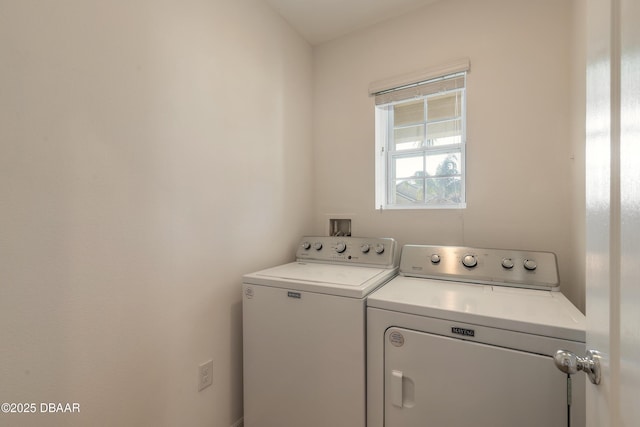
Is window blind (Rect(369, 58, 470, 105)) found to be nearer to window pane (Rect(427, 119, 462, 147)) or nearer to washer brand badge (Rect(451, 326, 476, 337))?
window pane (Rect(427, 119, 462, 147))

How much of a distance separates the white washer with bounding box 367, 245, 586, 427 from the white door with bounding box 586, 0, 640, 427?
270 millimetres

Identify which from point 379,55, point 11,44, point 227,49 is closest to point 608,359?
point 11,44

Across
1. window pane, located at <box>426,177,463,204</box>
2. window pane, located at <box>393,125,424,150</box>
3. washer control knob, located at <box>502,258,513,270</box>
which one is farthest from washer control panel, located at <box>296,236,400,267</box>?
window pane, located at <box>393,125,424,150</box>

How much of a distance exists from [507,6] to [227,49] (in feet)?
5.36

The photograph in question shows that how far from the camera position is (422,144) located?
6.40 ft

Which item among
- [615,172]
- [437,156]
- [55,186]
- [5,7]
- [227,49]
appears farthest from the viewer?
[437,156]

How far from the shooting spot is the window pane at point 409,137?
6.43 feet

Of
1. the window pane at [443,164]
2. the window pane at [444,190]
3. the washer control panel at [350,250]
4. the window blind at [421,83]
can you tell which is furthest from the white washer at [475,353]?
the window blind at [421,83]

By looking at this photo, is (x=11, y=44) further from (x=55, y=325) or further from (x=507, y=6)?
(x=507, y=6)

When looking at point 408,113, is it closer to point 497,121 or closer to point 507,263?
point 497,121

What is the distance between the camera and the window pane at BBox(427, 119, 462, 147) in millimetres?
1811

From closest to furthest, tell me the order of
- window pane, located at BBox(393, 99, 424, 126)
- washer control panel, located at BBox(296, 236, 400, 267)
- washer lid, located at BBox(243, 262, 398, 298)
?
1. washer lid, located at BBox(243, 262, 398, 298)
2. washer control panel, located at BBox(296, 236, 400, 267)
3. window pane, located at BBox(393, 99, 424, 126)

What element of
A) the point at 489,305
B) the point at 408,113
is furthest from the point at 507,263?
the point at 408,113

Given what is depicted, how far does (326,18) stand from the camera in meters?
1.95
